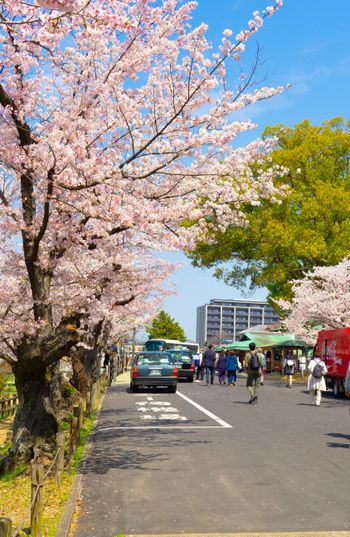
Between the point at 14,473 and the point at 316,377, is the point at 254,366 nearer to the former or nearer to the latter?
the point at 316,377

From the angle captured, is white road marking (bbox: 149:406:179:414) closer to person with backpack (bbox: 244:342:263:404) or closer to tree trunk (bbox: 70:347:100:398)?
tree trunk (bbox: 70:347:100:398)

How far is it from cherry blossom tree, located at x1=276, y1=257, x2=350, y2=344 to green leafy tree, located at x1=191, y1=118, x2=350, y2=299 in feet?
3.51

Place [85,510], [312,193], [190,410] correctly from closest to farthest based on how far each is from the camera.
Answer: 1. [85,510]
2. [190,410]
3. [312,193]

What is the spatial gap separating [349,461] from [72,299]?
6.30 metres

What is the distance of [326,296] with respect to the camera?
117 feet

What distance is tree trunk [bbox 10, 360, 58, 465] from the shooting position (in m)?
11.6

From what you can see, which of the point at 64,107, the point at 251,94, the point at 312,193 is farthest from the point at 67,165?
the point at 312,193

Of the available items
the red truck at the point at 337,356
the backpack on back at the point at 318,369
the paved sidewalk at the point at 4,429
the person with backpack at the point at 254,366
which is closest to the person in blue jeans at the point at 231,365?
the red truck at the point at 337,356

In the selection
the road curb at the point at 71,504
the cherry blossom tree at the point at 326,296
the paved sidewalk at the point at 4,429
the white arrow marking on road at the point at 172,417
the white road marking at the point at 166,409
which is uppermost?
the cherry blossom tree at the point at 326,296

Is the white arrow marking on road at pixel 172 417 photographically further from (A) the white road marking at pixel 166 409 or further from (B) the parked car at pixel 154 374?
(B) the parked car at pixel 154 374

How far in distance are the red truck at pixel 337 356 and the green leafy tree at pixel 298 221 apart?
27.7 feet

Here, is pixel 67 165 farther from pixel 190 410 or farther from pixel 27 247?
pixel 190 410

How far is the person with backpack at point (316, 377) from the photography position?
1994 cm

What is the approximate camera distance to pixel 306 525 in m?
6.76
